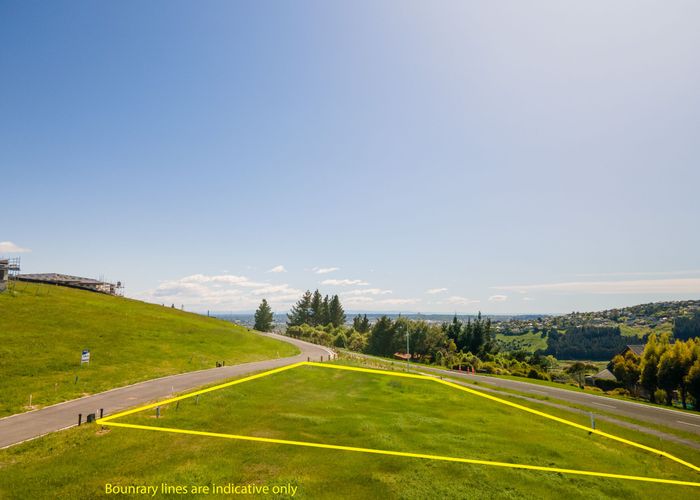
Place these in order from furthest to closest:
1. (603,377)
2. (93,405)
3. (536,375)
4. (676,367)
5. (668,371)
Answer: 1. (603,377)
2. (536,375)
3. (668,371)
4. (676,367)
5. (93,405)

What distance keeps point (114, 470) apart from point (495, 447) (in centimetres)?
2417

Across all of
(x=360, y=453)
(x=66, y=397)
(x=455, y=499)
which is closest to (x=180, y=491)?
(x=360, y=453)

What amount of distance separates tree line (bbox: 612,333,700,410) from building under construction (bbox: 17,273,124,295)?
145 meters

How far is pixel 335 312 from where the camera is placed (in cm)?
18450

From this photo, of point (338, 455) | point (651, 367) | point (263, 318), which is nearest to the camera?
point (338, 455)

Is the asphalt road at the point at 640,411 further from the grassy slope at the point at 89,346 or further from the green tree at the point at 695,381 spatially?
the grassy slope at the point at 89,346

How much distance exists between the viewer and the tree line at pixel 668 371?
5191cm

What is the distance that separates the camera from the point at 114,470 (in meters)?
20.2

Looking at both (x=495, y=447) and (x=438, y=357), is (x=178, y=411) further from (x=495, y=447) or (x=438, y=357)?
(x=438, y=357)

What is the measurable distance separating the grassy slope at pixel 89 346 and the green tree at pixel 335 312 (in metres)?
91.3

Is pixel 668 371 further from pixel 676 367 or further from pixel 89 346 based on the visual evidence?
pixel 89 346

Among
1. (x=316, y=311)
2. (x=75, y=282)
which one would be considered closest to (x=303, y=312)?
(x=316, y=311)

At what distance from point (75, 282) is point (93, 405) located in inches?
4180

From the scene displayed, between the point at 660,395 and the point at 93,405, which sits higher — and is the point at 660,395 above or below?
below
